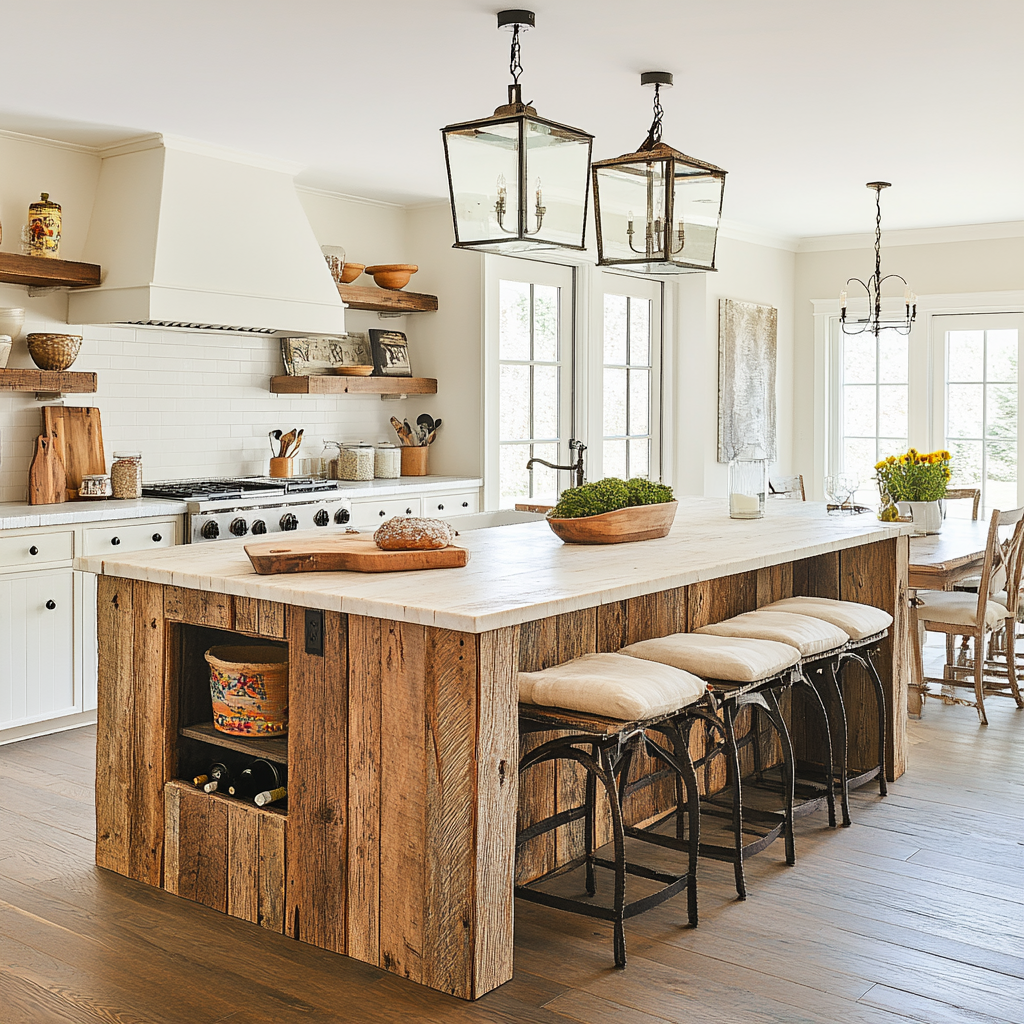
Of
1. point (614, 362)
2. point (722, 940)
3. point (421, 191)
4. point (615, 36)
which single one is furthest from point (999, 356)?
point (722, 940)

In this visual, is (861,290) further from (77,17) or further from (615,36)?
(77,17)

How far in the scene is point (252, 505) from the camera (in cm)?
524

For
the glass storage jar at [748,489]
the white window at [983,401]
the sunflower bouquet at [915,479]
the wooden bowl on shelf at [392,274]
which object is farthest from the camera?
the white window at [983,401]

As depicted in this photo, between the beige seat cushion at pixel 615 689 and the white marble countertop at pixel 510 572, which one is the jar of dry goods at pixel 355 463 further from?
the beige seat cushion at pixel 615 689

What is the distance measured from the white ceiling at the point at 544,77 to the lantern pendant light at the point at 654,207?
50 centimetres

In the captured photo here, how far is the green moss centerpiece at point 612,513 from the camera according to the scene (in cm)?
346

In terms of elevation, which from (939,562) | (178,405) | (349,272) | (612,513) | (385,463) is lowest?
(939,562)

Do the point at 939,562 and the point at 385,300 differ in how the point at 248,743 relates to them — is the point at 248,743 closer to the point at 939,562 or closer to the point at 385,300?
the point at 939,562

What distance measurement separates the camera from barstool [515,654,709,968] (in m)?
2.57

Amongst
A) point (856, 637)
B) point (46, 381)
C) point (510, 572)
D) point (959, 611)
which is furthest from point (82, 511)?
point (959, 611)

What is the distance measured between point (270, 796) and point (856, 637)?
75.0 inches

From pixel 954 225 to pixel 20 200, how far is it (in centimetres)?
593

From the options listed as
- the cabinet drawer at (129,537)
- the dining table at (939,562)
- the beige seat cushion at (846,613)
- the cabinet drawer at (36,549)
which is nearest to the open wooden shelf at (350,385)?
the cabinet drawer at (129,537)

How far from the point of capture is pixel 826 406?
8.59m
